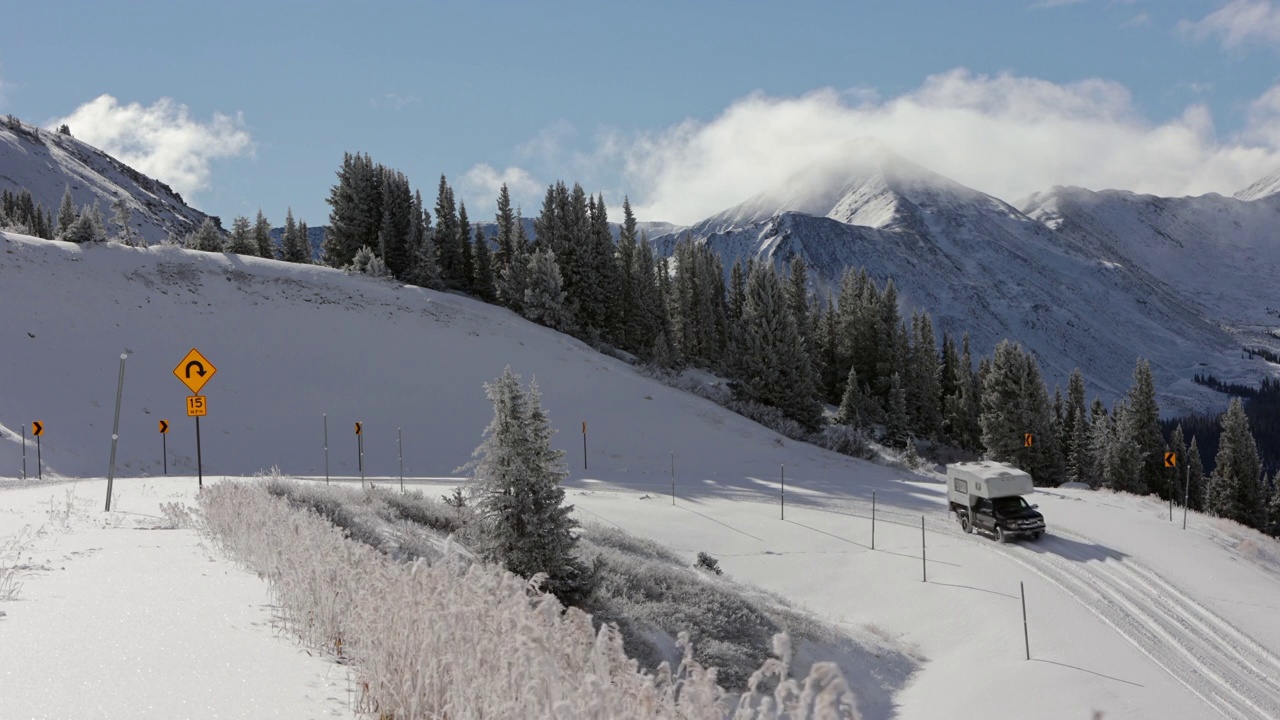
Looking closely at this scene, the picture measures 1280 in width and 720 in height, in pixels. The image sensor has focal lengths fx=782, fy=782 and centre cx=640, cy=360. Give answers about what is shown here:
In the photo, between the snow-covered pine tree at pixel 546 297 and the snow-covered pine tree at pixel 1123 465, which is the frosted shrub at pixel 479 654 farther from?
the snow-covered pine tree at pixel 1123 465

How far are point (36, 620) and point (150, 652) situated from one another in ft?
4.19

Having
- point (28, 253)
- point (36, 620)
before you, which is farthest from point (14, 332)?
point (36, 620)

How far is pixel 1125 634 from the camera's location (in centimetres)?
1775

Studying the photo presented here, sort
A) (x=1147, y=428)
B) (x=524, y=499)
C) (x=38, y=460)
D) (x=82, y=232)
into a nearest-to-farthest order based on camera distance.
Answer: (x=524, y=499), (x=38, y=460), (x=82, y=232), (x=1147, y=428)

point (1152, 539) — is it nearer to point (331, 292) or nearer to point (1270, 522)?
point (331, 292)

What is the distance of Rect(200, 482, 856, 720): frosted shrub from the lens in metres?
3.04

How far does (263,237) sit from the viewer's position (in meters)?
74.8

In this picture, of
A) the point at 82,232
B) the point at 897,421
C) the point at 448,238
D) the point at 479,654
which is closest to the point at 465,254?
the point at 448,238

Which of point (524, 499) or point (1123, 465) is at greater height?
point (524, 499)

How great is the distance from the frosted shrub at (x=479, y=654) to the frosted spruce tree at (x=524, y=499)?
6.60 meters

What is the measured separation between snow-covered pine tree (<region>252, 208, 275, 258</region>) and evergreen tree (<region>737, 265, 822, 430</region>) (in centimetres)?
4574

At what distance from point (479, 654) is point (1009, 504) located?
26767 mm

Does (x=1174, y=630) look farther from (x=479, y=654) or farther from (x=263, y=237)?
(x=263, y=237)

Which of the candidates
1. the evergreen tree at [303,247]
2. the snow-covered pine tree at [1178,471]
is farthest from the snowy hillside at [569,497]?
the snow-covered pine tree at [1178,471]
